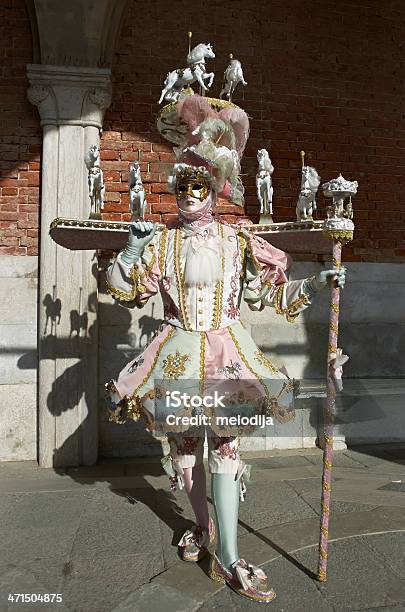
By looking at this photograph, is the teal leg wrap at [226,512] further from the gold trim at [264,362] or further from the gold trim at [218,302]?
the gold trim at [218,302]

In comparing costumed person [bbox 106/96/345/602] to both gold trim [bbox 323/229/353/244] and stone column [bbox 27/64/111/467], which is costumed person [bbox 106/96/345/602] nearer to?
gold trim [bbox 323/229/353/244]

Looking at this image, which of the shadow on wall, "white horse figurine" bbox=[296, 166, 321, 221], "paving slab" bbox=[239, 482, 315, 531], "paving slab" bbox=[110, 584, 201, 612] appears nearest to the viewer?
"paving slab" bbox=[110, 584, 201, 612]

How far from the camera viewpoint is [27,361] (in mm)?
4426

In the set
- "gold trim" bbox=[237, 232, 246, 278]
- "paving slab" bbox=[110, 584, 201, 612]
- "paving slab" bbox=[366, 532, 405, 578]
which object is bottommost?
"paving slab" bbox=[110, 584, 201, 612]

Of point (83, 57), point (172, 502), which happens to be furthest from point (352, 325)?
point (83, 57)

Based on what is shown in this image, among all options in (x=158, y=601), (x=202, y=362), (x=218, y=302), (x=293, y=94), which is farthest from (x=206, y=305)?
(x=293, y=94)

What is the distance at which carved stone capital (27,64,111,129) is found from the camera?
4.35 metres

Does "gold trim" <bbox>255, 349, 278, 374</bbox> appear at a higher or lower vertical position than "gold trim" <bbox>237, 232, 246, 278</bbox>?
lower

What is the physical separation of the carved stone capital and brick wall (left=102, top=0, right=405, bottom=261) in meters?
0.24

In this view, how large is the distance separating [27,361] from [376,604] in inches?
132

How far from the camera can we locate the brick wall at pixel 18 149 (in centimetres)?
447

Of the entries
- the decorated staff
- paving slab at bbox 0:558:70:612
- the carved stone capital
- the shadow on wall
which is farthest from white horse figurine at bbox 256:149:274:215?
paving slab at bbox 0:558:70:612

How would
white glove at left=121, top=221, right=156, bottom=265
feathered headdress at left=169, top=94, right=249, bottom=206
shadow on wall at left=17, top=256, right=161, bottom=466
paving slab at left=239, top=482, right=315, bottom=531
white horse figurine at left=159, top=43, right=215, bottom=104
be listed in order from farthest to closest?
shadow on wall at left=17, top=256, right=161, bottom=466, white horse figurine at left=159, top=43, right=215, bottom=104, paving slab at left=239, top=482, right=315, bottom=531, feathered headdress at left=169, top=94, right=249, bottom=206, white glove at left=121, top=221, right=156, bottom=265

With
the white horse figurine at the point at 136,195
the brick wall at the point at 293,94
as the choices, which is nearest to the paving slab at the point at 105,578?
the white horse figurine at the point at 136,195
